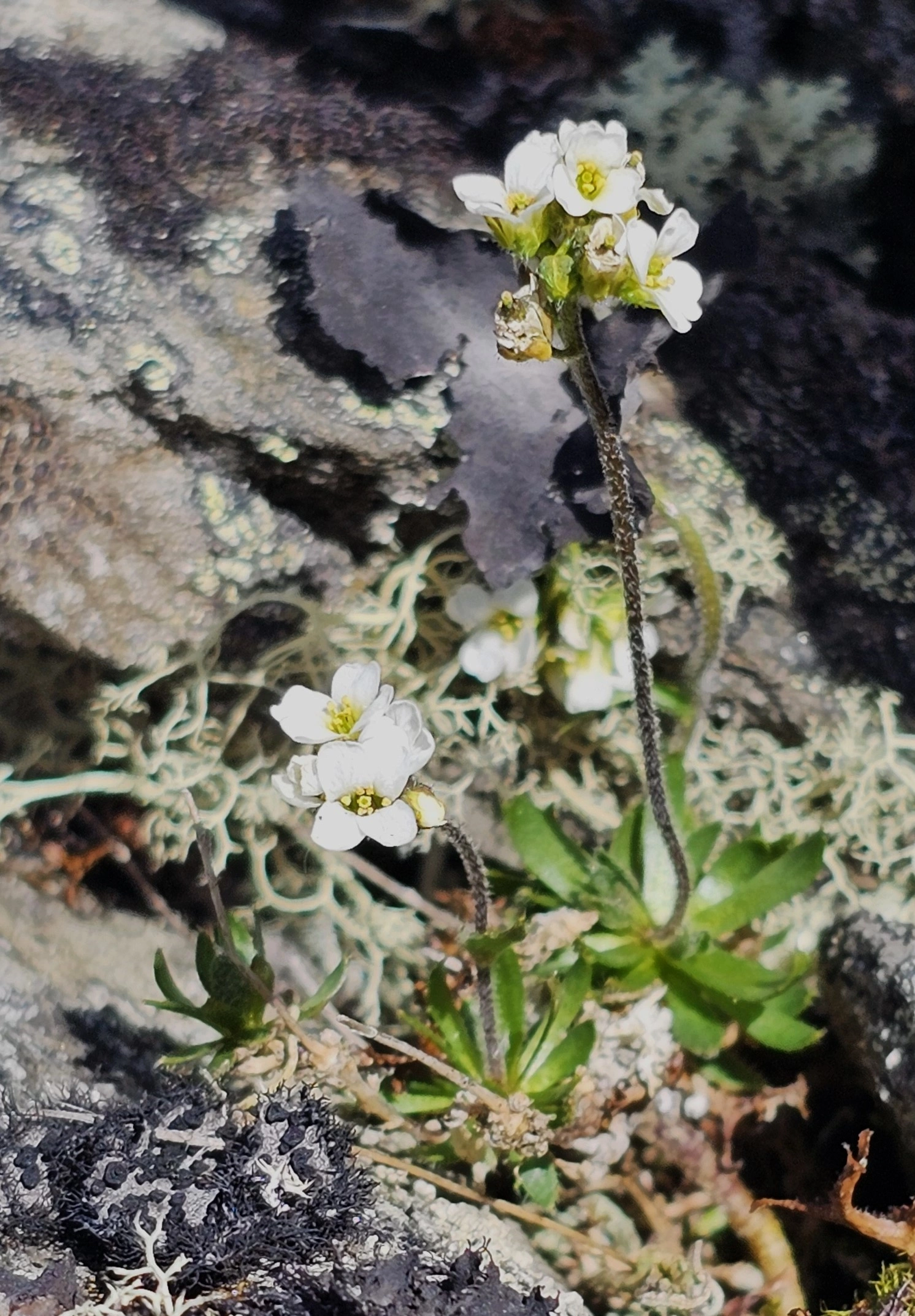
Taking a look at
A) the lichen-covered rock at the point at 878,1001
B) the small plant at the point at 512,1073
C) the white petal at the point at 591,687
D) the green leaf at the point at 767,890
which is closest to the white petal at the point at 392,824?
the small plant at the point at 512,1073

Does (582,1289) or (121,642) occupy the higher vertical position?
(121,642)

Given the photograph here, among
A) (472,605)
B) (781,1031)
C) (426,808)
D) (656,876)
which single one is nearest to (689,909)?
(656,876)

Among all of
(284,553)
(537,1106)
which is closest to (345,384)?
(284,553)

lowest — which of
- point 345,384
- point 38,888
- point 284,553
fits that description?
point 38,888

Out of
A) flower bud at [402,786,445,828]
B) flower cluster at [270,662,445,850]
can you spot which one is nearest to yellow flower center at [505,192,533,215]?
flower cluster at [270,662,445,850]

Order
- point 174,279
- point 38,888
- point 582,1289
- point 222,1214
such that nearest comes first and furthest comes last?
1. point 222,1214
2. point 582,1289
3. point 174,279
4. point 38,888

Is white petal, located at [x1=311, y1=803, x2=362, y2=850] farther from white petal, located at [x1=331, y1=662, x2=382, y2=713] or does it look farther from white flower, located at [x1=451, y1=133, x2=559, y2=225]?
white flower, located at [x1=451, y1=133, x2=559, y2=225]

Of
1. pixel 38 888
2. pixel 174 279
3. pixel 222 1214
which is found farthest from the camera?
pixel 38 888

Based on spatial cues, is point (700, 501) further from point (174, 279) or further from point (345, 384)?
point (174, 279)

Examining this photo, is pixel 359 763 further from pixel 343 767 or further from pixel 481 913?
pixel 481 913
